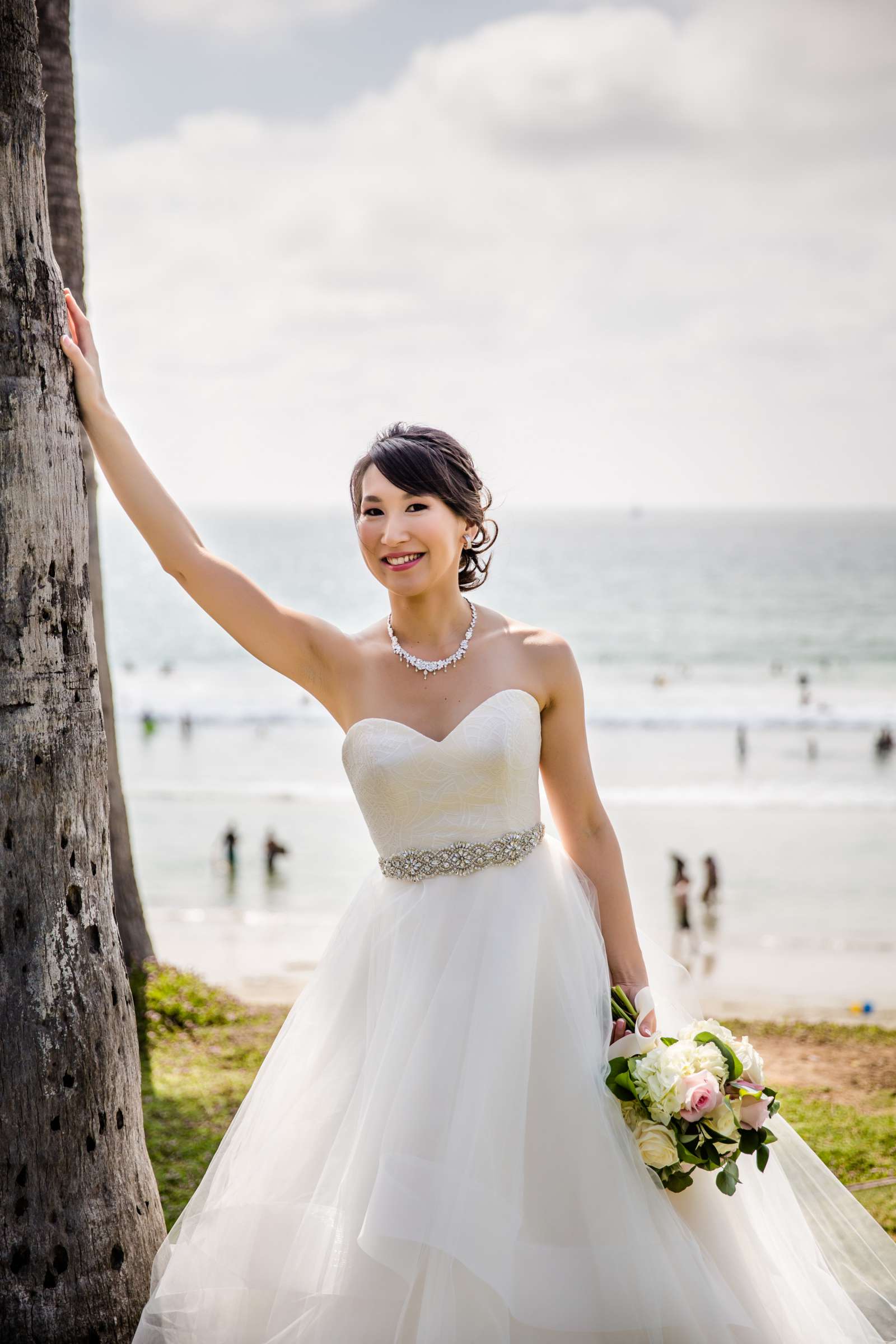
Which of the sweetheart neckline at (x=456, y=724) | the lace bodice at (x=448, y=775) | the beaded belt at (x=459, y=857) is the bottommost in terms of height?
the beaded belt at (x=459, y=857)

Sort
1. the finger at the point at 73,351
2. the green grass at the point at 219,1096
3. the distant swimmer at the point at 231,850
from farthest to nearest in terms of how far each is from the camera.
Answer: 1. the distant swimmer at the point at 231,850
2. the green grass at the point at 219,1096
3. the finger at the point at 73,351

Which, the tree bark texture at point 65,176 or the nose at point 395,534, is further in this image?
the tree bark texture at point 65,176

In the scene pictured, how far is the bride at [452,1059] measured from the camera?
2631 millimetres

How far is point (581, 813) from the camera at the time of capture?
11.2 feet

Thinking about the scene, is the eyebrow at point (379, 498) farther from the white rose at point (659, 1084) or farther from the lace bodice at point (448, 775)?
the white rose at point (659, 1084)

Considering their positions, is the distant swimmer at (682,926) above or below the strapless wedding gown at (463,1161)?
below

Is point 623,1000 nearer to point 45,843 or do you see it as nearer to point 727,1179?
point 727,1179

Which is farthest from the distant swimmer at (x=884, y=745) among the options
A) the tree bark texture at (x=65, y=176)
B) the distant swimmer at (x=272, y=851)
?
the tree bark texture at (x=65, y=176)

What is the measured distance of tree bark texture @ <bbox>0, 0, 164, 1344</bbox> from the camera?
9.52ft

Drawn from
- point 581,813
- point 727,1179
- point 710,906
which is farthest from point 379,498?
→ point 710,906

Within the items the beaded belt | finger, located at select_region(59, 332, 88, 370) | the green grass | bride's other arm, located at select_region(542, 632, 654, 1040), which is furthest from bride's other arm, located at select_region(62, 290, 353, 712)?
the green grass

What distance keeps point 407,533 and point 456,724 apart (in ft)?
1.84

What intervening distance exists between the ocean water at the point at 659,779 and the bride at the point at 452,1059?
7.51ft

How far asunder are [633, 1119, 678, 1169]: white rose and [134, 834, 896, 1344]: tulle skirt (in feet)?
0.21
